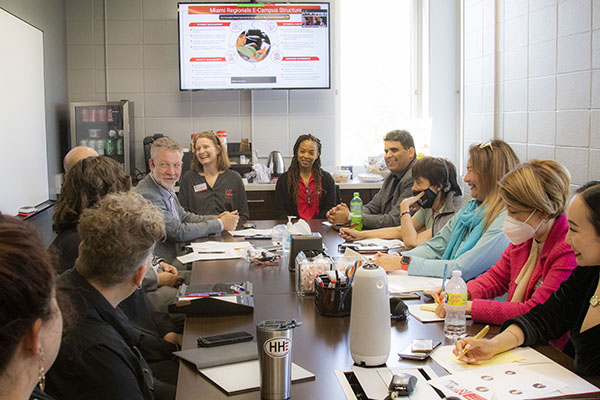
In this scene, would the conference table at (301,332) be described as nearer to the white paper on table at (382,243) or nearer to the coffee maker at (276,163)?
the white paper on table at (382,243)

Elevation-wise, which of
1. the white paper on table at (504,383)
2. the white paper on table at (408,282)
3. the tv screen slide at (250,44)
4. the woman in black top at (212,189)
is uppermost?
the tv screen slide at (250,44)

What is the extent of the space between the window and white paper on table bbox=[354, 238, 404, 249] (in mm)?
2874

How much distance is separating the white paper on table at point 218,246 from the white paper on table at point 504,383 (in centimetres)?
188

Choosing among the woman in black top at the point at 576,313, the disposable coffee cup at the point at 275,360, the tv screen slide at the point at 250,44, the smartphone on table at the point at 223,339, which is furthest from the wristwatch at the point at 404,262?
the tv screen slide at the point at 250,44

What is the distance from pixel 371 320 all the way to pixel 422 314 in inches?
20.5

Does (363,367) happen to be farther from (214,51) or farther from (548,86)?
(214,51)

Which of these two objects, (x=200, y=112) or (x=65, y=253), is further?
(x=200, y=112)

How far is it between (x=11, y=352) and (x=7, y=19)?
3.93 metres

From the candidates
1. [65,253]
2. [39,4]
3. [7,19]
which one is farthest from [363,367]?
[39,4]

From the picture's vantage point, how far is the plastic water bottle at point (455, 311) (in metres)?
1.97

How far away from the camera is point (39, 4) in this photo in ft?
16.8

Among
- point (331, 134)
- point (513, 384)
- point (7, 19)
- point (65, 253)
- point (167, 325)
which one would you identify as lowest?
point (167, 325)

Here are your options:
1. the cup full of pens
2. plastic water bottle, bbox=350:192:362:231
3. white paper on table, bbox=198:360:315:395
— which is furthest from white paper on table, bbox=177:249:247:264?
white paper on table, bbox=198:360:315:395

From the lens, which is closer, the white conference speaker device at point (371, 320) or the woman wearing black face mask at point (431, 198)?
the white conference speaker device at point (371, 320)
